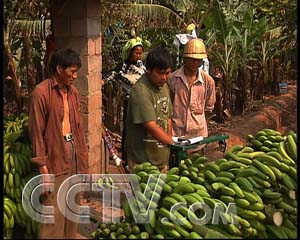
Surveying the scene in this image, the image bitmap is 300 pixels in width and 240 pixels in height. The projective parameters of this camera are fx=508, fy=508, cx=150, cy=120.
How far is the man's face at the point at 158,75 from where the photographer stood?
12.1 feet

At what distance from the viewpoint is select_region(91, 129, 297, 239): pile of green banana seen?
270cm

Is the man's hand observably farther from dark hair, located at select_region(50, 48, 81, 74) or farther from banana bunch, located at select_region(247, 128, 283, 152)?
banana bunch, located at select_region(247, 128, 283, 152)

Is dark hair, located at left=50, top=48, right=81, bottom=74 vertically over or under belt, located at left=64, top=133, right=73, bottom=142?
over

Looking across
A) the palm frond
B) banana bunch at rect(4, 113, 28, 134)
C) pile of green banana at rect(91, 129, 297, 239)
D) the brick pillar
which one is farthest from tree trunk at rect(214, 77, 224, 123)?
pile of green banana at rect(91, 129, 297, 239)

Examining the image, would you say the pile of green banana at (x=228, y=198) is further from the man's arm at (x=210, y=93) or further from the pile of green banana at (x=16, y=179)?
the man's arm at (x=210, y=93)

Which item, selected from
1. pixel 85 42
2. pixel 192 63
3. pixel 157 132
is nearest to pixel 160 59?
pixel 157 132

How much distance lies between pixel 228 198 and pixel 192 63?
1.79 meters

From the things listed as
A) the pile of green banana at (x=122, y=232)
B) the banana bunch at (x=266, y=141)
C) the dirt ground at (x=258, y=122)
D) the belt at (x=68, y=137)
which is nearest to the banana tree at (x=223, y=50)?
the dirt ground at (x=258, y=122)

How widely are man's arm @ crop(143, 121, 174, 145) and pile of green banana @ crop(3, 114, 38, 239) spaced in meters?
0.88

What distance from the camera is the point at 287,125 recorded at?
1127 centimetres

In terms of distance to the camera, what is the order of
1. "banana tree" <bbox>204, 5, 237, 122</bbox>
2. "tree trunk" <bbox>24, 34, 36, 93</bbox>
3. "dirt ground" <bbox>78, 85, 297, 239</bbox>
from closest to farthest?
"tree trunk" <bbox>24, 34, 36, 93</bbox> → "dirt ground" <bbox>78, 85, 297, 239</bbox> → "banana tree" <bbox>204, 5, 237, 122</bbox>

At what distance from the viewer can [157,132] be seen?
3662mm

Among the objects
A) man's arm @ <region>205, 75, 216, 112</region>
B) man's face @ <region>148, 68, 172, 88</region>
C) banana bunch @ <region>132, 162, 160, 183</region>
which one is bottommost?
banana bunch @ <region>132, 162, 160, 183</region>

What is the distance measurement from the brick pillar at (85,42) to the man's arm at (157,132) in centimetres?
163
